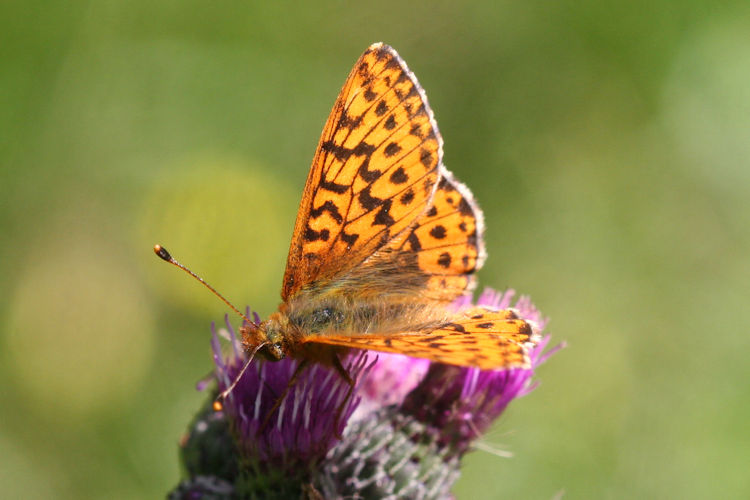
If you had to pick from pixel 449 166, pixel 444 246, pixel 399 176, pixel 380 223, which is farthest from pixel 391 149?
pixel 449 166

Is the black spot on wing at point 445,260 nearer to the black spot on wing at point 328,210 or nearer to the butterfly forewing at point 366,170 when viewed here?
the butterfly forewing at point 366,170

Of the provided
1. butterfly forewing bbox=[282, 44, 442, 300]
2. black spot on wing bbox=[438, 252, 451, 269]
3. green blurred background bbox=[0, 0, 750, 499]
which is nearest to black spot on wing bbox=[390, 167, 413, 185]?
butterfly forewing bbox=[282, 44, 442, 300]

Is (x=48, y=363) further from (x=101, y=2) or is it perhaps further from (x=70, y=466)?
(x=101, y=2)

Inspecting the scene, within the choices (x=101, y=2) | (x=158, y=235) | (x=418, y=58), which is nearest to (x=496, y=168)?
(x=418, y=58)

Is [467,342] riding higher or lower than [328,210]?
lower

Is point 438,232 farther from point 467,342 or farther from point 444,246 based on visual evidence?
point 467,342

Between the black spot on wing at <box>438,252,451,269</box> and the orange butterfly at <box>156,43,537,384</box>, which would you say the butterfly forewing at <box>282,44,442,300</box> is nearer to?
the orange butterfly at <box>156,43,537,384</box>

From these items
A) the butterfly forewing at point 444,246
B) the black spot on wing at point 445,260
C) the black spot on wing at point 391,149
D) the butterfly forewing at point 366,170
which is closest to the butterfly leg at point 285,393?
the butterfly forewing at point 366,170
